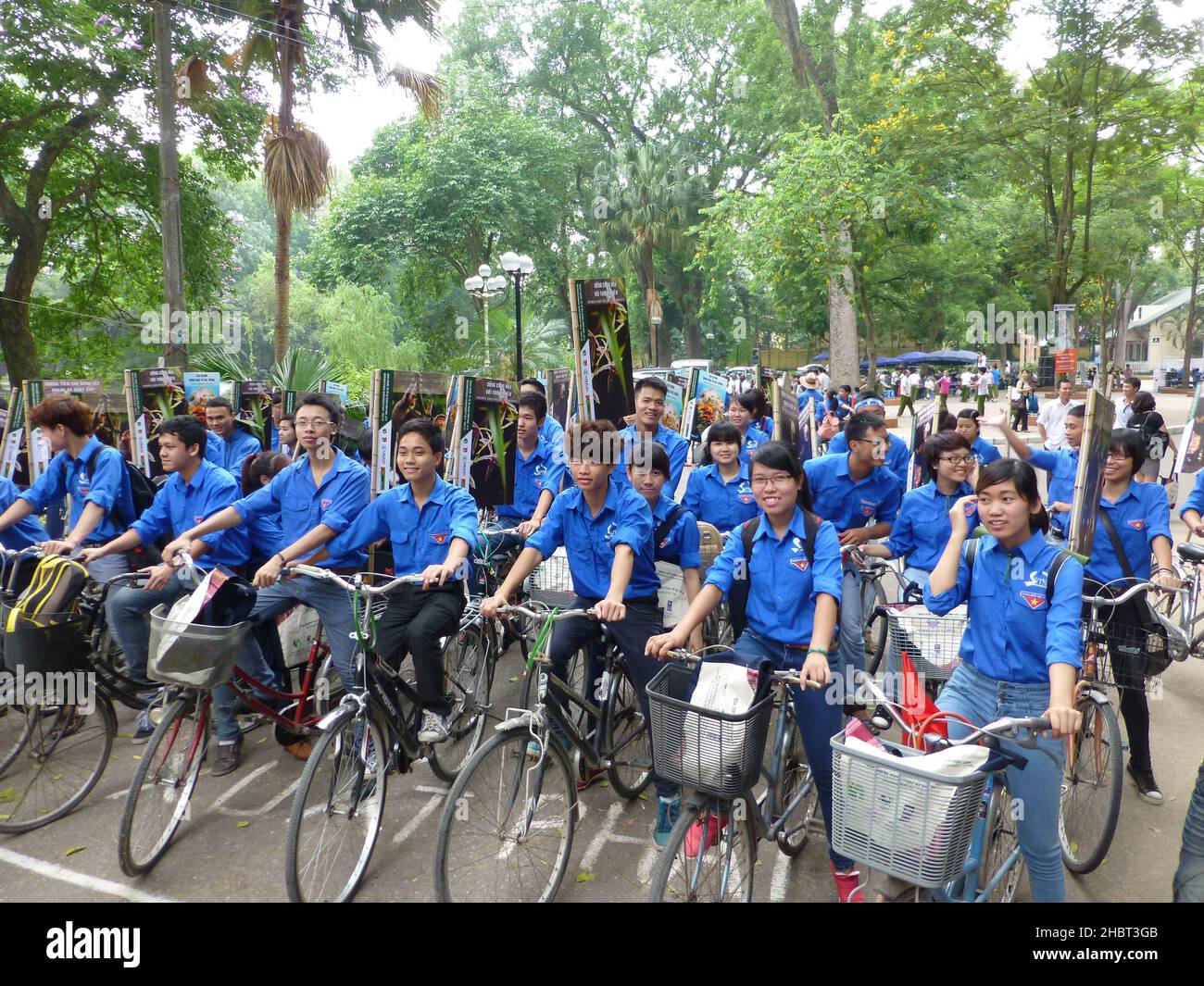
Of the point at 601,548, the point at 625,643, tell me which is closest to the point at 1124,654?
the point at 625,643

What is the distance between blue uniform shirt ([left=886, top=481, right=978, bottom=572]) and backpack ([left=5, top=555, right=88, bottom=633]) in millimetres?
4288

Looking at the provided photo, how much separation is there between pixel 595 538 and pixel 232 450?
4239 mm

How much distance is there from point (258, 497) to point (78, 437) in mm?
1354

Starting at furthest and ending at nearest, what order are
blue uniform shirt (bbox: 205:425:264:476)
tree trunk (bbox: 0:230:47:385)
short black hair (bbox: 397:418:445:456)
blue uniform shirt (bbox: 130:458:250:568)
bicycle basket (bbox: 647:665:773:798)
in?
tree trunk (bbox: 0:230:47:385)
blue uniform shirt (bbox: 205:425:264:476)
blue uniform shirt (bbox: 130:458:250:568)
short black hair (bbox: 397:418:445:456)
bicycle basket (bbox: 647:665:773:798)

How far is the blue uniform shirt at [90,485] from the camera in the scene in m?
5.12

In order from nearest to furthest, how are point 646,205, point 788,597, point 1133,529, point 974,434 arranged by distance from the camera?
point 788,597 < point 1133,529 < point 974,434 < point 646,205

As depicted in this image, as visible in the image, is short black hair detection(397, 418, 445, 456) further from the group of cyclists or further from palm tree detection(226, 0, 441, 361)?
palm tree detection(226, 0, 441, 361)

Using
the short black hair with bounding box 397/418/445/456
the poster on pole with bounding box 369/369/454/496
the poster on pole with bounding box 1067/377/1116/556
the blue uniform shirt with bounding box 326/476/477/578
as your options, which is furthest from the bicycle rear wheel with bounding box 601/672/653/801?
the poster on pole with bounding box 369/369/454/496

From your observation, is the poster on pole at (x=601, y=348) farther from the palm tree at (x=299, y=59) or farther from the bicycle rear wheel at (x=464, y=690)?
the palm tree at (x=299, y=59)

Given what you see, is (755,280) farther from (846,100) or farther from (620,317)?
(620,317)

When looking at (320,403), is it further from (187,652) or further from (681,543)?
(681,543)

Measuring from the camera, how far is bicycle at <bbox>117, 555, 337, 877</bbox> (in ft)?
12.0

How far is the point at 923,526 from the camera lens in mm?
5137
